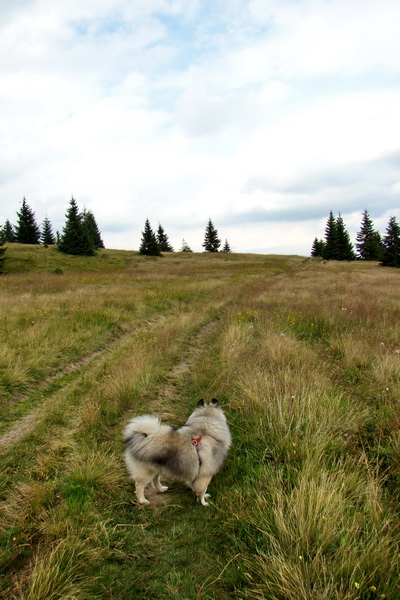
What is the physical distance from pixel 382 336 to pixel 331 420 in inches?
200

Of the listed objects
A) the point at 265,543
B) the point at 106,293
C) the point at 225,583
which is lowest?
the point at 225,583

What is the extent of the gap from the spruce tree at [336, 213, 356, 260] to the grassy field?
7030 centimetres

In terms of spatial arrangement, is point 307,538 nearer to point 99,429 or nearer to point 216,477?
point 216,477

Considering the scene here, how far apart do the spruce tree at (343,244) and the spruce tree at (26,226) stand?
73.4 meters

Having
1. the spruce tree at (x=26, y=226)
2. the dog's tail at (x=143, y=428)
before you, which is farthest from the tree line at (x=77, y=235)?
the dog's tail at (x=143, y=428)

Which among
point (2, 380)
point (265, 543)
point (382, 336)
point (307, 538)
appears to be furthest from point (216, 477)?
point (382, 336)

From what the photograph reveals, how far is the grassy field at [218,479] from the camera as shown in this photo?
2359 millimetres

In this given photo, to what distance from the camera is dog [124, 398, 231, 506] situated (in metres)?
3.21

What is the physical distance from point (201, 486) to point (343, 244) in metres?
78.3

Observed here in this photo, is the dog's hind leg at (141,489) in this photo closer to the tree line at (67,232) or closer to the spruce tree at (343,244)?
the tree line at (67,232)

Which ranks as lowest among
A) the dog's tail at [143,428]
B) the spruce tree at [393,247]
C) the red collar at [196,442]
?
the red collar at [196,442]

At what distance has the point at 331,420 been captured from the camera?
399 centimetres

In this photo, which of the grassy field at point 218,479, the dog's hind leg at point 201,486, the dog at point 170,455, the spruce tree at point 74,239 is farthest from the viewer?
the spruce tree at point 74,239

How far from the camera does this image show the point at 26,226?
68.4 meters
